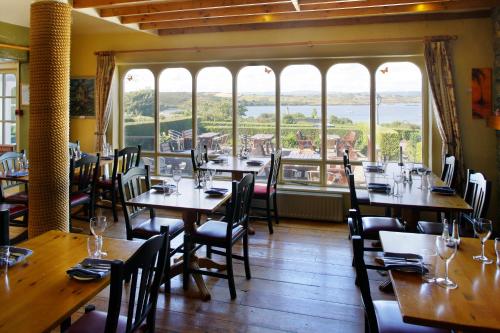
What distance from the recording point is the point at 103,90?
20.3ft

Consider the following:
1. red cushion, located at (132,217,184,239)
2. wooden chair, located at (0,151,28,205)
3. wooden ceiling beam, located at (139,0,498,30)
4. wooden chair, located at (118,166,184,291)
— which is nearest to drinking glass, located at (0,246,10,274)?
wooden chair, located at (118,166,184,291)

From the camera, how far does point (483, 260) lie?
194cm

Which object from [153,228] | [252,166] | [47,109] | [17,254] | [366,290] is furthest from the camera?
[252,166]

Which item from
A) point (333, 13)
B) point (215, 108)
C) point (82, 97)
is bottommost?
point (215, 108)

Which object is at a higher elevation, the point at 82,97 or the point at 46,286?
the point at 82,97

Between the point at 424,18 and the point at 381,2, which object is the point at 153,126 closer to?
the point at 381,2

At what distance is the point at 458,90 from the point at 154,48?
14.5 feet

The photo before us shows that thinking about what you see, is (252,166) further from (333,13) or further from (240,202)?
(333,13)

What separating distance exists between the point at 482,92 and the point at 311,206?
103 inches

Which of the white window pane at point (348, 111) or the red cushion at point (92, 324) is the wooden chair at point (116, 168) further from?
the red cushion at point (92, 324)

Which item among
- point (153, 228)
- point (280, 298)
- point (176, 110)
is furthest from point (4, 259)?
point (176, 110)

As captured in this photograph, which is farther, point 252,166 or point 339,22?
point 339,22

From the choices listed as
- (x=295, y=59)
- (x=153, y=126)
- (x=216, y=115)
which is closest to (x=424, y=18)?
(x=295, y=59)

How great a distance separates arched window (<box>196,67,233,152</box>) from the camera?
596cm
